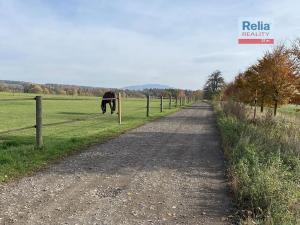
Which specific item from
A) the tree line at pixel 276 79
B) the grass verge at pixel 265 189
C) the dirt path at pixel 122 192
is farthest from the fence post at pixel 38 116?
the tree line at pixel 276 79

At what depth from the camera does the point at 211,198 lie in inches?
218

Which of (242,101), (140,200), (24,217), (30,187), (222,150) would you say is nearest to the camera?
(24,217)

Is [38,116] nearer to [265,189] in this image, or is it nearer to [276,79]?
[265,189]

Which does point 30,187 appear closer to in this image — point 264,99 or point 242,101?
point 264,99

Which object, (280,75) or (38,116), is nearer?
(38,116)

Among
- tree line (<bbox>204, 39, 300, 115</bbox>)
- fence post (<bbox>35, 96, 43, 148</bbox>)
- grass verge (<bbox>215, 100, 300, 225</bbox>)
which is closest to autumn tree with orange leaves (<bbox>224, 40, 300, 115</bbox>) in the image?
tree line (<bbox>204, 39, 300, 115</bbox>)

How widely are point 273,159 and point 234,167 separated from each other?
30.0 inches

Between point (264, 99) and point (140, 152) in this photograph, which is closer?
point (140, 152)

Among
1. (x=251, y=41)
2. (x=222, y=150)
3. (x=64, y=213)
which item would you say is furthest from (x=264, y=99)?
(x=64, y=213)

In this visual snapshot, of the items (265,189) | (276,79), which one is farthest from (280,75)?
(265,189)

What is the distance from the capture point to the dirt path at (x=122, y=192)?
4613 millimetres

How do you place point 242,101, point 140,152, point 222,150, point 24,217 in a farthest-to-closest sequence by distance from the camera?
point 242,101, point 222,150, point 140,152, point 24,217

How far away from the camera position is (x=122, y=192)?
5.66 m

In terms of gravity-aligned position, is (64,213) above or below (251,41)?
below
